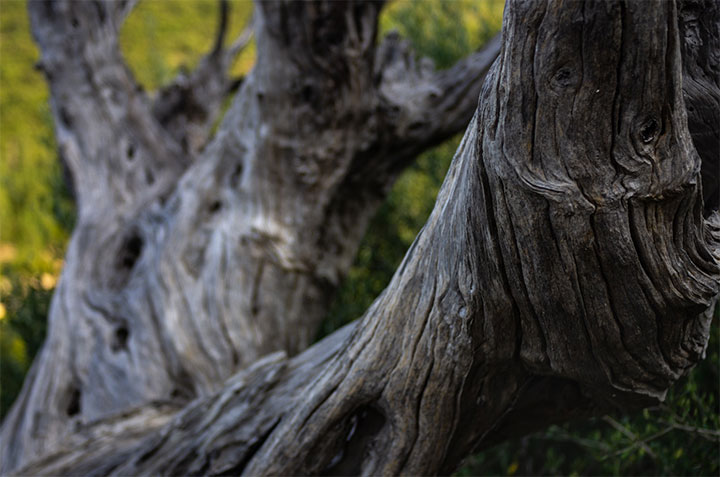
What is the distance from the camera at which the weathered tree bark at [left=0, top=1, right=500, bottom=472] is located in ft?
10.8

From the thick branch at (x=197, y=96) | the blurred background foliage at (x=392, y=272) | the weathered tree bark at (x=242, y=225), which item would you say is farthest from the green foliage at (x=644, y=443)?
the thick branch at (x=197, y=96)

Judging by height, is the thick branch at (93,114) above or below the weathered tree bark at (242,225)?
above

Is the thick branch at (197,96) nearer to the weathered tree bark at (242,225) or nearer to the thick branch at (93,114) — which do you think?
the thick branch at (93,114)

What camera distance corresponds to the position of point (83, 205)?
421cm

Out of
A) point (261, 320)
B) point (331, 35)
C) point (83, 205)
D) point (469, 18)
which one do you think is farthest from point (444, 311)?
point (469, 18)

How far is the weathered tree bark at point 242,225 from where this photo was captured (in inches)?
129

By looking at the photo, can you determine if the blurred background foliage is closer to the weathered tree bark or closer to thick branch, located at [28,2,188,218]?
thick branch, located at [28,2,188,218]

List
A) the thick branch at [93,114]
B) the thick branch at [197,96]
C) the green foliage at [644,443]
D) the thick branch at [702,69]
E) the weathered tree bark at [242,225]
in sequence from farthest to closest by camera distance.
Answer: the thick branch at [197,96]
the thick branch at [93,114]
the weathered tree bark at [242,225]
the green foliage at [644,443]
the thick branch at [702,69]

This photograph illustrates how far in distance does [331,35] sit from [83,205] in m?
2.08

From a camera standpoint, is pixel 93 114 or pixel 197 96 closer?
pixel 93 114

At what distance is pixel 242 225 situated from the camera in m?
3.54

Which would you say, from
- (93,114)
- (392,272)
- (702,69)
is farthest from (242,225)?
(702,69)

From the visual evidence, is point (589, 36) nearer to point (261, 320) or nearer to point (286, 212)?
point (286, 212)

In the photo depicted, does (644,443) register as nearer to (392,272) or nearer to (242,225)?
(242,225)
